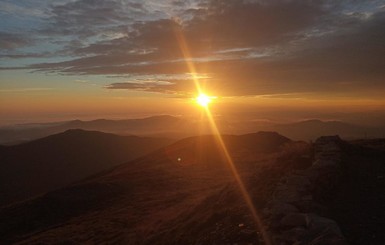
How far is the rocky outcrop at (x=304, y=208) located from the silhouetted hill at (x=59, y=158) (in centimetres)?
5691

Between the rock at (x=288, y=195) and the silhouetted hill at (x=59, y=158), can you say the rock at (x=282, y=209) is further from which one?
the silhouetted hill at (x=59, y=158)

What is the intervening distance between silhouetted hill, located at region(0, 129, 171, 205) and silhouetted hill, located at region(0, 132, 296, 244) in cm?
3424

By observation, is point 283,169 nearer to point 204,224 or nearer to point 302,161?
point 302,161

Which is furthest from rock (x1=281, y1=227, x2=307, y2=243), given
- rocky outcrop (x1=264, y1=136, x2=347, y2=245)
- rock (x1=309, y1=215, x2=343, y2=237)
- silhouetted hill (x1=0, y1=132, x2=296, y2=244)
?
silhouetted hill (x1=0, y1=132, x2=296, y2=244)

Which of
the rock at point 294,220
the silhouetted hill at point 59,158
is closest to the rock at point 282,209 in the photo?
the rock at point 294,220

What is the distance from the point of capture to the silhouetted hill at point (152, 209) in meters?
12.5

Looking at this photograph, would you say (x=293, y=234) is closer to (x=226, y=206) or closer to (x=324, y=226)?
(x=324, y=226)

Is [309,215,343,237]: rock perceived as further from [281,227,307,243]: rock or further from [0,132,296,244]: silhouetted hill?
[0,132,296,244]: silhouetted hill

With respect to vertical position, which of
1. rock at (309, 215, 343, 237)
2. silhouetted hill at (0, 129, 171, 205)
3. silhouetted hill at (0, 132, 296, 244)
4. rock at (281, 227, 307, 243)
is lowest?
silhouetted hill at (0, 129, 171, 205)

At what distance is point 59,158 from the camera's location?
9250 centimetres

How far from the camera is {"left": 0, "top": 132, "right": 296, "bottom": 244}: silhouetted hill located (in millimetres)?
12500

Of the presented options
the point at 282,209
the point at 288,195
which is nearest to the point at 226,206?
the point at 288,195

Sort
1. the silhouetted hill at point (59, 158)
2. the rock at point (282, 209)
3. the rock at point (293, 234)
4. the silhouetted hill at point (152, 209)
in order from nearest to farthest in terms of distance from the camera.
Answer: the rock at point (293, 234)
the rock at point (282, 209)
the silhouetted hill at point (152, 209)
the silhouetted hill at point (59, 158)

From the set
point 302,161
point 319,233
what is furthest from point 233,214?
point 302,161
